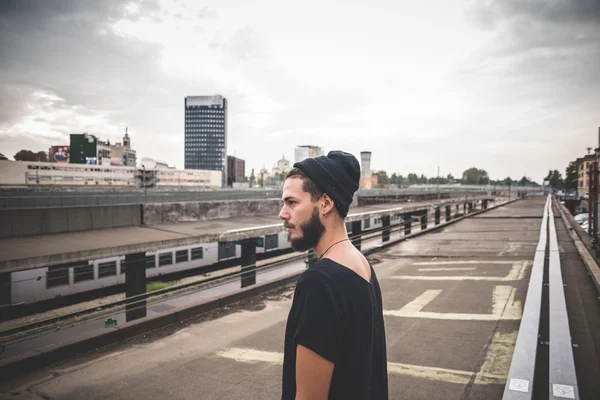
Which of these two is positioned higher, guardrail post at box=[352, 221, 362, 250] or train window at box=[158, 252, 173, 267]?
guardrail post at box=[352, 221, 362, 250]

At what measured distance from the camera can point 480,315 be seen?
24.2 ft

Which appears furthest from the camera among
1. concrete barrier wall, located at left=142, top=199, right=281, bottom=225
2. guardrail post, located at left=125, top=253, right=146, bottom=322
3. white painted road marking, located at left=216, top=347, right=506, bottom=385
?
concrete barrier wall, located at left=142, top=199, right=281, bottom=225

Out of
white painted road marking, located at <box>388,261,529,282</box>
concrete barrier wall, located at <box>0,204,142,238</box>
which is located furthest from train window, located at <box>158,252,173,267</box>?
white painted road marking, located at <box>388,261,529,282</box>

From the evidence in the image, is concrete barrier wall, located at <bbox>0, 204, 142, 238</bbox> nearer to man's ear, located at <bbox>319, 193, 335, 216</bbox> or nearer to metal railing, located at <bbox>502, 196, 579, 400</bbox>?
man's ear, located at <bbox>319, 193, 335, 216</bbox>

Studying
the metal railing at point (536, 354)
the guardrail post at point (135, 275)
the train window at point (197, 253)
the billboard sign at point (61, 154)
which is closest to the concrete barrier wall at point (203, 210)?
the guardrail post at point (135, 275)

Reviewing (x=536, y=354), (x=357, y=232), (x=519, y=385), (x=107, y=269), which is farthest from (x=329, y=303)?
(x=107, y=269)

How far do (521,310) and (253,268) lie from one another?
21.7ft

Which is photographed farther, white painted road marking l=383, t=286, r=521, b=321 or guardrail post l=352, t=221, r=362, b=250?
guardrail post l=352, t=221, r=362, b=250

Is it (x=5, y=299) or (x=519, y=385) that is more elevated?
(x=519, y=385)

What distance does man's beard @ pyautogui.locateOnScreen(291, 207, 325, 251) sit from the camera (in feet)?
5.97

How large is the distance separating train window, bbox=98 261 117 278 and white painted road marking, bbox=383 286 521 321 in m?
15.0

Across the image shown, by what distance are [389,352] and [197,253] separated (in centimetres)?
1835

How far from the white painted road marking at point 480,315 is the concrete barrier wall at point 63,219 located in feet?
24.9

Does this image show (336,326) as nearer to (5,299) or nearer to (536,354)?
(536,354)
